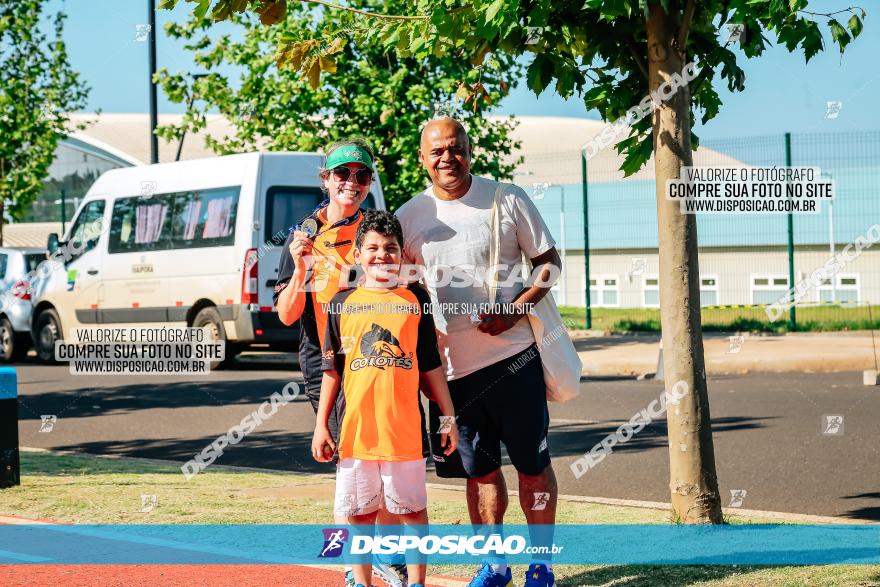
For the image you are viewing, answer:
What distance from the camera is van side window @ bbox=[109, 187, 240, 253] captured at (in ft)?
59.2

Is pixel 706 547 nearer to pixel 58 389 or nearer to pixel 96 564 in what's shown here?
pixel 96 564

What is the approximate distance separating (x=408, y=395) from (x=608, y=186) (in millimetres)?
20568

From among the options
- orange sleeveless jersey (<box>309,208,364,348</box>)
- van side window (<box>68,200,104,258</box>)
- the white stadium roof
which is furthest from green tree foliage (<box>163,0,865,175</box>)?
the white stadium roof

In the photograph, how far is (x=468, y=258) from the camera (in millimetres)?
5203

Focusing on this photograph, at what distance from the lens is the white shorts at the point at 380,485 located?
4.88 metres

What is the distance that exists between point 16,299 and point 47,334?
100 centimetres

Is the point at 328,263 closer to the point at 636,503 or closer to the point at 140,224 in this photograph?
the point at 636,503

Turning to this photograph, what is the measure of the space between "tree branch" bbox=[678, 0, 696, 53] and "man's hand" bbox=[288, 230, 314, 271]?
7.70 ft

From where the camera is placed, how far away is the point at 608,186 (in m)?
25.0
